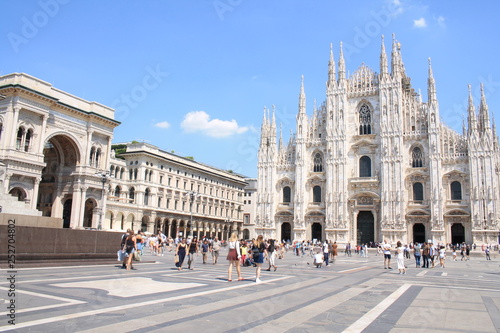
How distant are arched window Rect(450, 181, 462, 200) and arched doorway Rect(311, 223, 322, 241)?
15905mm

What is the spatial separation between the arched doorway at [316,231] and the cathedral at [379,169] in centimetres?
13

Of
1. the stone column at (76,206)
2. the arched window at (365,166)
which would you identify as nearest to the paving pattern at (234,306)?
the stone column at (76,206)

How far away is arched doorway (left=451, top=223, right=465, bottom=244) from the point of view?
4666 centimetres

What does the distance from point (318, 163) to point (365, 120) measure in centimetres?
802

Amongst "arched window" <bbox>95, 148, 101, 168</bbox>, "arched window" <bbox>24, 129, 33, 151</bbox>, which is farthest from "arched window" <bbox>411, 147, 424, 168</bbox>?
"arched window" <bbox>24, 129, 33, 151</bbox>

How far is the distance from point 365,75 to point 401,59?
10.2m

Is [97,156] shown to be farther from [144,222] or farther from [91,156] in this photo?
[144,222]

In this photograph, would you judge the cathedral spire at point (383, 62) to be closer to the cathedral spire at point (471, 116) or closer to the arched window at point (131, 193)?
the cathedral spire at point (471, 116)

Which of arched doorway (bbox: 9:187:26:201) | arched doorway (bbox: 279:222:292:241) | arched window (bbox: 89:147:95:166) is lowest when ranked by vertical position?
arched doorway (bbox: 279:222:292:241)

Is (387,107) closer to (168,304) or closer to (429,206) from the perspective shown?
(429,206)

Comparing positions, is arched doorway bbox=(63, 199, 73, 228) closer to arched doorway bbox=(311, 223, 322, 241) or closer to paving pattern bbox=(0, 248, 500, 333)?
arched doorway bbox=(311, 223, 322, 241)

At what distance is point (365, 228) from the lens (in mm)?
51688

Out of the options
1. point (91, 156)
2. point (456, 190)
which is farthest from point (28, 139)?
point (456, 190)

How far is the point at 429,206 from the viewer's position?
4772cm
